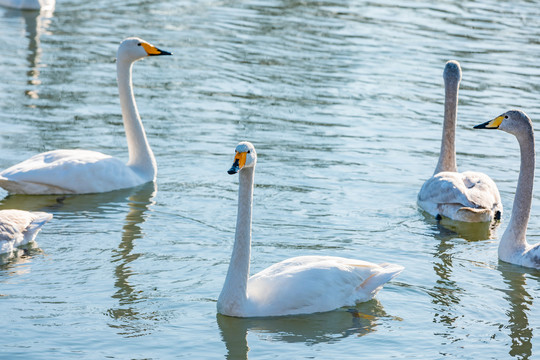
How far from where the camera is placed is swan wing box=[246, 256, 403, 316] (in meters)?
7.93

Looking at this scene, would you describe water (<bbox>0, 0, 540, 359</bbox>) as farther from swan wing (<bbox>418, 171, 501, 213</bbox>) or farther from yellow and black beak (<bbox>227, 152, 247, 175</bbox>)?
yellow and black beak (<bbox>227, 152, 247, 175</bbox>)

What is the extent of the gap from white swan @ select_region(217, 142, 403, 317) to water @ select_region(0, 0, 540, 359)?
14cm

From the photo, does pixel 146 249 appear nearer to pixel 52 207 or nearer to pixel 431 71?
pixel 52 207

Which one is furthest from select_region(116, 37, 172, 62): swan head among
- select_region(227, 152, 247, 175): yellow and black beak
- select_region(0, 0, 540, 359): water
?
select_region(227, 152, 247, 175): yellow and black beak

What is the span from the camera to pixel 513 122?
32.3 ft

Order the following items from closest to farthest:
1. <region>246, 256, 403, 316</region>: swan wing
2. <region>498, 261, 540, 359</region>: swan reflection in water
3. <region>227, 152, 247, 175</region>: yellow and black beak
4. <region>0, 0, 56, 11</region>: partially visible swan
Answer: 1. <region>227, 152, 247, 175</region>: yellow and black beak
2. <region>498, 261, 540, 359</region>: swan reflection in water
3. <region>246, 256, 403, 316</region>: swan wing
4. <region>0, 0, 56, 11</region>: partially visible swan

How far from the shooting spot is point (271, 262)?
935cm

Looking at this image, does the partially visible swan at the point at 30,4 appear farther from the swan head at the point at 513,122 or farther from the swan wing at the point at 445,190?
the swan head at the point at 513,122

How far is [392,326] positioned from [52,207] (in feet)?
15.1

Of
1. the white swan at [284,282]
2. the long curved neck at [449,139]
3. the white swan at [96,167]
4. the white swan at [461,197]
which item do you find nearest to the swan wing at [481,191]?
the white swan at [461,197]

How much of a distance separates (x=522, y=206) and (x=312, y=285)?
2916 millimetres

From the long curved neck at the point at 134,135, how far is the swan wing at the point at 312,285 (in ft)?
13.7

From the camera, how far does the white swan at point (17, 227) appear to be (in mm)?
9344

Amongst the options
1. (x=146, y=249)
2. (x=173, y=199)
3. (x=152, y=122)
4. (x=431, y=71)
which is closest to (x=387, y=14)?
(x=431, y=71)
